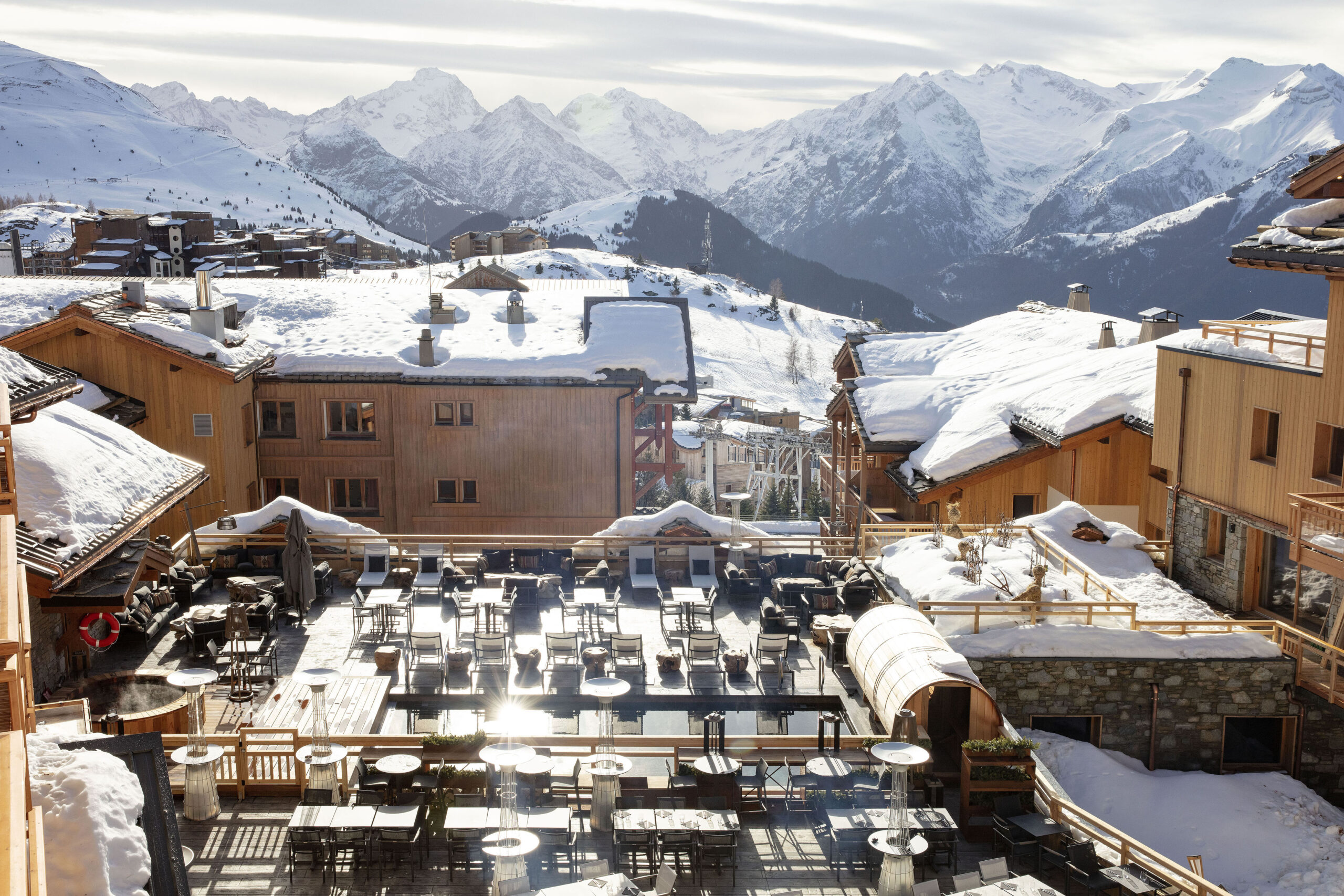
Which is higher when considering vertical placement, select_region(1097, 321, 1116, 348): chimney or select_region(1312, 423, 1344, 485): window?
select_region(1097, 321, 1116, 348): chimney

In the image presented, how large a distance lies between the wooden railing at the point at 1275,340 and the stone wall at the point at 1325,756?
18.6 feet

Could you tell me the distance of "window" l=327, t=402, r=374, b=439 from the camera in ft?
99.1

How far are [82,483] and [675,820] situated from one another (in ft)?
36.9

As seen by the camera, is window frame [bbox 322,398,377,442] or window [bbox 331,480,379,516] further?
window [bbox 331,480,379,516]

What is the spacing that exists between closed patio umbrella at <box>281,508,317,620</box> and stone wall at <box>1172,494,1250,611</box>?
16359mm

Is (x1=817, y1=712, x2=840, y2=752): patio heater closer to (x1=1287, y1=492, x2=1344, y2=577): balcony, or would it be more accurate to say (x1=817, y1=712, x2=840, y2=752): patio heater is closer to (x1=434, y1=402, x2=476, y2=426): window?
(x1=1287, y1=492, x2=1344, y2=577): balcony

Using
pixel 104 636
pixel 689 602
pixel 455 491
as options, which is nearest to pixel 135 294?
pixel 455 491

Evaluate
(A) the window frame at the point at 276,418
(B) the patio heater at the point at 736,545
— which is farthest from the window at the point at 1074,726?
(A) the window frame at the point at 276,418

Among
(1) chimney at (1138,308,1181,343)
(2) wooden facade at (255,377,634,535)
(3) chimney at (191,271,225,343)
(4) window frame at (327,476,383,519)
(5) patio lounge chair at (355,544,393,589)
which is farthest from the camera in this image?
(1) chimney at (1138,308,1181,343)

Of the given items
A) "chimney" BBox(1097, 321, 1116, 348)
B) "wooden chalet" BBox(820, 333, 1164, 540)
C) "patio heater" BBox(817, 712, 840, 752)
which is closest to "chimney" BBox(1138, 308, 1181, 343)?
"chimney" BBox(1097, 321, 1116, 348)

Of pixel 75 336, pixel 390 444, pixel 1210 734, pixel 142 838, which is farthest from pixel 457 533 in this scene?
pixel 142 838

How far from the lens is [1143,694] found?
17.3 metres

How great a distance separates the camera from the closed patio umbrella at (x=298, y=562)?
64.2 feet

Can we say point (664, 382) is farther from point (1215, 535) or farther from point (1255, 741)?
point (1255, 741)
